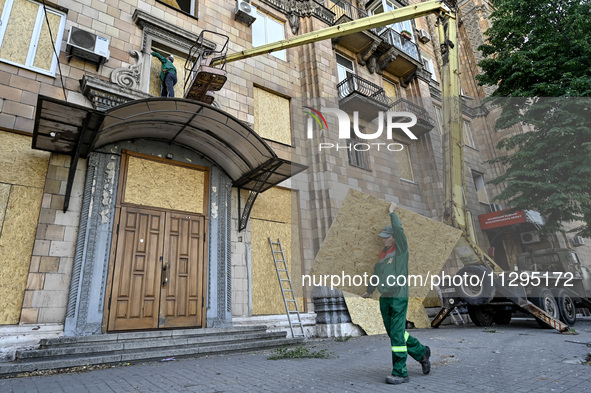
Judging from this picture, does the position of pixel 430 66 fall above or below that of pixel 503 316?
above

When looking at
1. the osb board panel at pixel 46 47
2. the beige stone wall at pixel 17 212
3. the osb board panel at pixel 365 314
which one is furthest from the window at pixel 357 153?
the beige stone wall at pixel 17 212

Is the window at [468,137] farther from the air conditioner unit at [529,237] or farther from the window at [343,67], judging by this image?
the window at [343,67]

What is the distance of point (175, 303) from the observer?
837cm

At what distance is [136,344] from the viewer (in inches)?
254

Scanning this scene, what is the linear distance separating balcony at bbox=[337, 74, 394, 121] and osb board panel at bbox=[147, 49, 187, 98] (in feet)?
20.5

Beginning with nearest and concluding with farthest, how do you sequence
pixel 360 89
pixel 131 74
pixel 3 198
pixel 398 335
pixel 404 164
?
pixel 398 335 < pixel 3 198 < pixel 131 74 < pixel 360 89 < pixel 404 164

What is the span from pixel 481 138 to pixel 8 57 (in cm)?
2301

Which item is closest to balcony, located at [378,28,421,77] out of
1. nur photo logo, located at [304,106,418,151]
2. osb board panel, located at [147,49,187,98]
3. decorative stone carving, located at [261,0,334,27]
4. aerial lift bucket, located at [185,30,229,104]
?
nur photo logo, located at [304,106,418,151]

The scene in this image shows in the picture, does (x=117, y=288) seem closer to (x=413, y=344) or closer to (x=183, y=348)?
(x=183, y=348)

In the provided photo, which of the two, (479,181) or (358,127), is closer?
(358,127)

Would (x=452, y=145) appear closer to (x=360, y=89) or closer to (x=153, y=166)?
(x=360, y=89)

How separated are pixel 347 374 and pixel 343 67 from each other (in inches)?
545

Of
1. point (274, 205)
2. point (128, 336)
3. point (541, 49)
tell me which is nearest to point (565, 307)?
point (274, 205)

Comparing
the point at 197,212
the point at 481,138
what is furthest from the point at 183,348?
the point at 481,138
